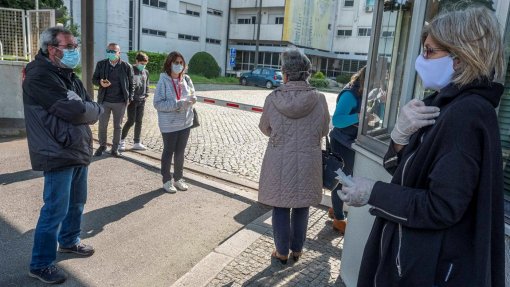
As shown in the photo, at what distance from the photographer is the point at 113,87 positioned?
7.04 m

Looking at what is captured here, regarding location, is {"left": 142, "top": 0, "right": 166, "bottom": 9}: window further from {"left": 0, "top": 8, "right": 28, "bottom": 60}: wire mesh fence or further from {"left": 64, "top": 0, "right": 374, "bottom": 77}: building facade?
{"left": 0, "top": 8, "right": 28, "bottom": 60}: wire mesh fence

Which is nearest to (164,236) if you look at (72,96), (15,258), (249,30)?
(15,258)

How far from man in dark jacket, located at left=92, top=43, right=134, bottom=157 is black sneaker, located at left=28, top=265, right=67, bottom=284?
157 inches

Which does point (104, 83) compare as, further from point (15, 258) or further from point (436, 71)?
point (436, 71)

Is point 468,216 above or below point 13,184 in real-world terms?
above

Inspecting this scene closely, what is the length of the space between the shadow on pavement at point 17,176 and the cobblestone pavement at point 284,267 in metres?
3.62

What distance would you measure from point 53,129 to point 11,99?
625 cm

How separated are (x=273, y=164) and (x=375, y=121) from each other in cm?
94

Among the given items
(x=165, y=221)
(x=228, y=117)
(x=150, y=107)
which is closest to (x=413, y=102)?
(x=165, y=221)

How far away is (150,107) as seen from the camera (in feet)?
43.5

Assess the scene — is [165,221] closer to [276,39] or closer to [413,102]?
[413,102]

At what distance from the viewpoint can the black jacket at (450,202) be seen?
1.48 m

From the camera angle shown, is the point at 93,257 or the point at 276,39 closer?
the point at 93,257

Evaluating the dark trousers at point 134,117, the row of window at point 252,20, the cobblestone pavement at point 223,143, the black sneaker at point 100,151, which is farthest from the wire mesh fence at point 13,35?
the row of window at point 252,20
